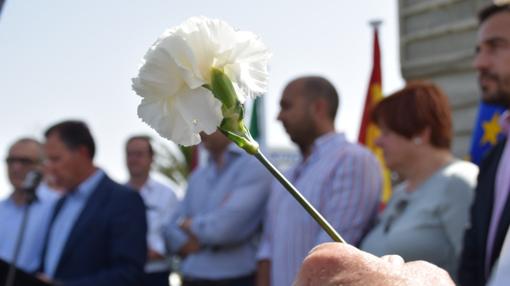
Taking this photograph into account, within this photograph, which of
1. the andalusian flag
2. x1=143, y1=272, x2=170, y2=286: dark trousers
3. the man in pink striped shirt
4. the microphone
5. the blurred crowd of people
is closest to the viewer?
the blurred crowd of people

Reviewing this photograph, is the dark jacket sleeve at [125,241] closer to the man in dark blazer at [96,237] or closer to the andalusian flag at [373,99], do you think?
the man in dark blazer at [96,237]

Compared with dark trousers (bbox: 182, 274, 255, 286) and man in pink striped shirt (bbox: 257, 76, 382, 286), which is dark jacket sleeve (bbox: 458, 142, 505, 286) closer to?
man in pink striped shirt (bbox: 257, 76, 382, 286)

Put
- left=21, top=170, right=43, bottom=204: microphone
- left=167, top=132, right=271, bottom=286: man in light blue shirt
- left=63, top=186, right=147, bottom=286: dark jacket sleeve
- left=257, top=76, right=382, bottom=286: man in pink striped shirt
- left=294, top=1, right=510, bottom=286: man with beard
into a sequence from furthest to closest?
left=21, top=170, right=43, bottom=204: microphone < left=167, top=132, right=271, bottom=286: man in light blue shirt < left=63, top=186, right=147, bottom=286: dark jacket sleeve < left=257, top=76, right=382, bottom=286: man in pink striped shirt < left=294, top=1, right=510, bottom=286: man with beard

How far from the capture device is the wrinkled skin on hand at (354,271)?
72 centimetres

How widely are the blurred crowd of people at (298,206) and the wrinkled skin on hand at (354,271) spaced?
1.65 meters

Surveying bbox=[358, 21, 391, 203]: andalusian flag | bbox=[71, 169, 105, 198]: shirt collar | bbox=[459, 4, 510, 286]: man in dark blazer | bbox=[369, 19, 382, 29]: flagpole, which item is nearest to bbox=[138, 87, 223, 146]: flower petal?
bbox=[459, 4, 510, 286]: man in dark blazer

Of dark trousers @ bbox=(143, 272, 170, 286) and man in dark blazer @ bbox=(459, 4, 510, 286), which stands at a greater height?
man in dark blazer @ bbox=(459, 4, 510, 286)

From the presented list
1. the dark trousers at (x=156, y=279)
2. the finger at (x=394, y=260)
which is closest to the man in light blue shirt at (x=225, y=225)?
the dark trousers at (x=156, y=279)

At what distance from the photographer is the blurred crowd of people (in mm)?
2867

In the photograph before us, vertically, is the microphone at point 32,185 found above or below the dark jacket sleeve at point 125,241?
above

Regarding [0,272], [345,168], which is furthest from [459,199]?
[0,272]

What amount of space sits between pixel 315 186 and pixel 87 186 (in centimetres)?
126

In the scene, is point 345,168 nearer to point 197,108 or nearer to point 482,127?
point 482,127

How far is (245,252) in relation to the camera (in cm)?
416
